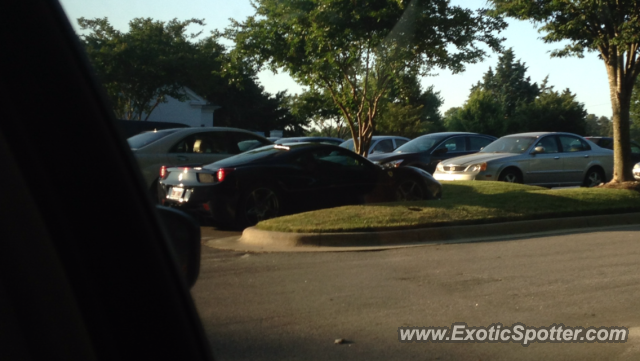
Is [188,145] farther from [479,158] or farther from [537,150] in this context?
[537,150]

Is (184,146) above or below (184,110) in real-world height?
below

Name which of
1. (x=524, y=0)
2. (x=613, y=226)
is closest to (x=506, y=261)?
(x=613, y=226)

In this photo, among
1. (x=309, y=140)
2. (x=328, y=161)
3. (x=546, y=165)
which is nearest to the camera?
(x=328, y=161)

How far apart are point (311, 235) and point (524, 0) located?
24.7 feet

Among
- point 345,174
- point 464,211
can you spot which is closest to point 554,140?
point 464,211

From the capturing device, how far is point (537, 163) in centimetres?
1639

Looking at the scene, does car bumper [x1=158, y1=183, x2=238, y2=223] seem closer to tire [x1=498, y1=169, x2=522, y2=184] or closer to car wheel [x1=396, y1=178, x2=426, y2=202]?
car wheel [x1=396, y1=178, x2=426, y2=202]

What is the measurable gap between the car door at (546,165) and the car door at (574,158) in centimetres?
17

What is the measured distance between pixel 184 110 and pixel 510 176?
19.9 m

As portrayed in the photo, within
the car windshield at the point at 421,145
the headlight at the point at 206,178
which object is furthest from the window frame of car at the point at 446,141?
the headlight at the point at 206,178

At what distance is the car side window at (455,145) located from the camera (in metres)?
18.5

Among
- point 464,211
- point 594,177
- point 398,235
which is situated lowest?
point 398,235

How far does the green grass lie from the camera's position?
941cm

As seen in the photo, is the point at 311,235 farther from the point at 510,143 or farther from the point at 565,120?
the point at 565,120
